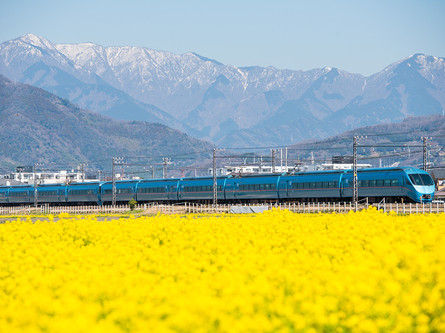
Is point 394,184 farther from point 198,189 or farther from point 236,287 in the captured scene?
point 236,287

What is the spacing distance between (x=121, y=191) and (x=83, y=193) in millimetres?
6961

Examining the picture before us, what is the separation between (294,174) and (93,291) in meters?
59.7

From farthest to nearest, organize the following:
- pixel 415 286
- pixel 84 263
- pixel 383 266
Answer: pixel 84 263
pixel 383 266
pixel 415 286

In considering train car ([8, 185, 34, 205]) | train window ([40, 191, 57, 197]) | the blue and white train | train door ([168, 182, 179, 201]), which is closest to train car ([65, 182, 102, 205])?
the blue and white train

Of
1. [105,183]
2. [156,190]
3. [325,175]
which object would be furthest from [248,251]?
[105,183]

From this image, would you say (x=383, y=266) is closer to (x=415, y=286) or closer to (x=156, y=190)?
(x=415, y=286)

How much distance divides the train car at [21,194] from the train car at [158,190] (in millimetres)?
20193

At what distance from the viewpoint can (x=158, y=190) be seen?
264 ft

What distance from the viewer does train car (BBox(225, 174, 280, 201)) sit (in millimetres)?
70188

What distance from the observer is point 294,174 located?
68.9 m

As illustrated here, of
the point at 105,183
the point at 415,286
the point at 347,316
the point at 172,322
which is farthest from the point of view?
the point at 105,183

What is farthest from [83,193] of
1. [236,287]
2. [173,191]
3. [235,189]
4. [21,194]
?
[236,287]

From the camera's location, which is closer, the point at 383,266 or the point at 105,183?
the point at 383,266

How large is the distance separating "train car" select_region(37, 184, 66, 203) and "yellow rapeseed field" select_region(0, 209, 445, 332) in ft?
260
